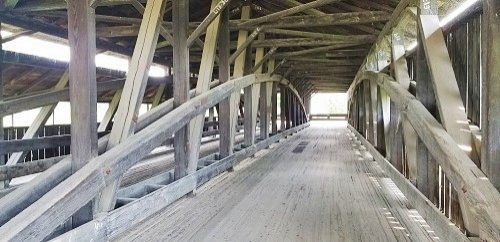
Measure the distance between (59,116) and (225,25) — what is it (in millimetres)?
15358

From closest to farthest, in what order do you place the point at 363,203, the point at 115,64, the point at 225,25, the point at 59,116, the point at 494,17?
1. the point at 494,17
2. the point at 363,203
3. the point at 225,25
4. the point at 115,64
5. the point at 59,116

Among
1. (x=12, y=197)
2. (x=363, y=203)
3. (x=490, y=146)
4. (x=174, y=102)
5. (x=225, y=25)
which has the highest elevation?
(x=225, y=25)

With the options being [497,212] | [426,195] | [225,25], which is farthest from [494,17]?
[225,25]

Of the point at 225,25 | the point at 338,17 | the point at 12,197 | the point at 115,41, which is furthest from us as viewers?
the point at 115,41

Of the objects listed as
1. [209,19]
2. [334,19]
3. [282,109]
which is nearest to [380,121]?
[334,19]

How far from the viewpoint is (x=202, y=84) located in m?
4.59

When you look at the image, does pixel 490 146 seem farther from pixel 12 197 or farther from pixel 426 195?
pixel 12 197

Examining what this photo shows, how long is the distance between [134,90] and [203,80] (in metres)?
1.61

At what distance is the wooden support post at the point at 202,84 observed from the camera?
14.0ft

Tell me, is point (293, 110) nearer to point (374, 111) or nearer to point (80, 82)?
point (374, 111)

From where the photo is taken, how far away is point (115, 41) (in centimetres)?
835

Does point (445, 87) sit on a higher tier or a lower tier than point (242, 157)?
higher

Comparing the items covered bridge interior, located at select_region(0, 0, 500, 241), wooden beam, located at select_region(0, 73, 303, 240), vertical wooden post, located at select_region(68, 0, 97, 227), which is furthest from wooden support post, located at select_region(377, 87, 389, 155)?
vertical wooden post, located at select_region(68, 0, 97, 227)

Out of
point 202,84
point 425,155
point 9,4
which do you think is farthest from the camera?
point 9,4
